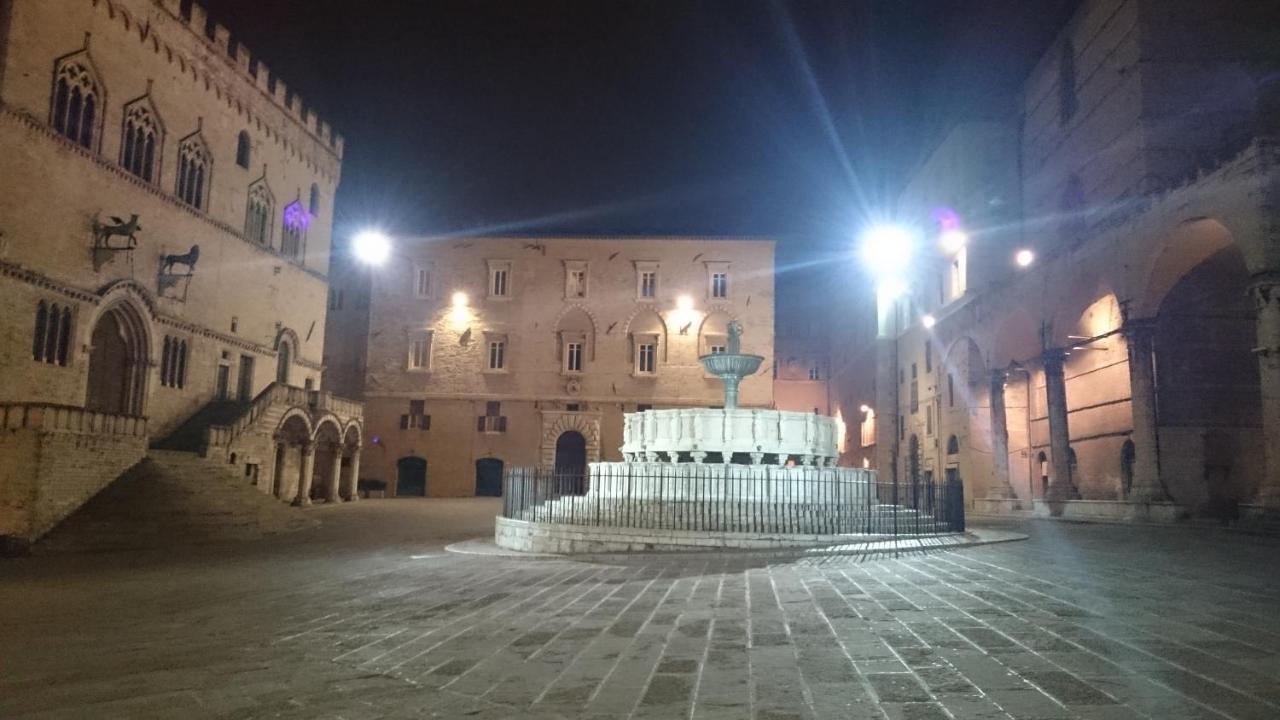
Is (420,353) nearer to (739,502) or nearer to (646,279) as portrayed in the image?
(646,279)

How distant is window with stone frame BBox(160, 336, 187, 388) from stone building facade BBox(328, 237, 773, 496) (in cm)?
1408

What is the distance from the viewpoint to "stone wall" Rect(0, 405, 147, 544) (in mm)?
15578

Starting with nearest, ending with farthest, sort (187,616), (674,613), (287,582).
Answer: (674,613)
(187,616)
(287,582)

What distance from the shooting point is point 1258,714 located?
3928mm

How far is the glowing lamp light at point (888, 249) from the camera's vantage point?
43.4 m

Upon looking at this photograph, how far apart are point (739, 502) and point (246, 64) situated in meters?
25.5

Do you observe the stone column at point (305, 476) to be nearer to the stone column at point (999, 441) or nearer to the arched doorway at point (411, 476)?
the arched doorway at point (411, 476)

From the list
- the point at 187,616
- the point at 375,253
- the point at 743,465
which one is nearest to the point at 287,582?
the point at 187,616

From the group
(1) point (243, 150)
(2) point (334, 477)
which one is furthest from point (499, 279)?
(1) point (243, 150)

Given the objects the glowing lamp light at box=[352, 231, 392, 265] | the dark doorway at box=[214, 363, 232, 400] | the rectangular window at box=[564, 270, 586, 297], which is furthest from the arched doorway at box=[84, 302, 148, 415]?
the rectangular window at box=[564, 270, 586, 297]

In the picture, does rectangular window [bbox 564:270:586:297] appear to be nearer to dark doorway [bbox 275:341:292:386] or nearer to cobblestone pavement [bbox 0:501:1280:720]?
dark doorway [bbox 275:341:292:386]

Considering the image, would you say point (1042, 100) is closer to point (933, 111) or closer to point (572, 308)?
point (933, 111)

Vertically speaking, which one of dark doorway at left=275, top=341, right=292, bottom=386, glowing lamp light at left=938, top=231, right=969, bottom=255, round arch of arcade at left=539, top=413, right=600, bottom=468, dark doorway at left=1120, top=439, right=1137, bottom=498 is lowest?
dark doorway at left=1120, top=439, right=1137, bottom=498

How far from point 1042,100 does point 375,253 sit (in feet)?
105
